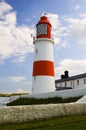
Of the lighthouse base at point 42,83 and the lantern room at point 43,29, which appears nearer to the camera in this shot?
the lighthouse base at point 42,83

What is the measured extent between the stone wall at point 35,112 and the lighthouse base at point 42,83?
11.7 m

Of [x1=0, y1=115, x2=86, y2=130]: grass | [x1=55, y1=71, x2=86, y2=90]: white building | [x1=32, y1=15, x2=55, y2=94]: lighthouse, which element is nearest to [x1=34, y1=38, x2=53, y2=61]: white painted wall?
[x1=32, y1=15, x2=55, y2=94]: lighthouse

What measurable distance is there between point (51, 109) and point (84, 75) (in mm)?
26903

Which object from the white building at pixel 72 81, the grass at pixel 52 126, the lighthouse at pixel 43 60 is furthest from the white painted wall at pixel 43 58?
the grass at pixel 52 126

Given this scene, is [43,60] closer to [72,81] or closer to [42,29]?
[42,29]

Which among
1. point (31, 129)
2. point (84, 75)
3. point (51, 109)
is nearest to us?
point (31, 129)

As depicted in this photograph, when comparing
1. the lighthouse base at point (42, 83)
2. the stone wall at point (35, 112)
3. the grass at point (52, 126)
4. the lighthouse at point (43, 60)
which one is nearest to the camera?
the grass at point (52, 126)

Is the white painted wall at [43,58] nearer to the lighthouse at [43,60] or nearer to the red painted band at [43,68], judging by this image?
the lighthouse at [43,60]

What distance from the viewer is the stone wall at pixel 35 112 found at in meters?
11.1

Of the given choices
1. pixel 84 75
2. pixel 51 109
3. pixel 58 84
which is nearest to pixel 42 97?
pixel 51 109

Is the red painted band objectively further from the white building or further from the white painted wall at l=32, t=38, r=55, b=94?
the white building

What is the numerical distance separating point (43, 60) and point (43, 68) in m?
0.91

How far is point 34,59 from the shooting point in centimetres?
2784

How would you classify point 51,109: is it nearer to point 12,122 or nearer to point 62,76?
point 12,122
